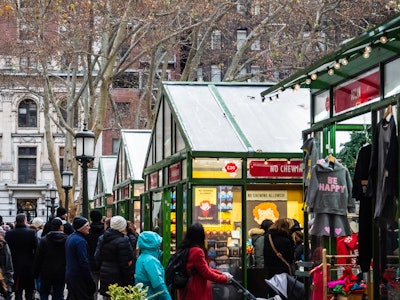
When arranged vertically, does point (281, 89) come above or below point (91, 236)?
above

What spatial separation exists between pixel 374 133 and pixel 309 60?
96.4ft

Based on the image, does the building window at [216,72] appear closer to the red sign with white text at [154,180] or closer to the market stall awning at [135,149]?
the market stall awning at [135,149]

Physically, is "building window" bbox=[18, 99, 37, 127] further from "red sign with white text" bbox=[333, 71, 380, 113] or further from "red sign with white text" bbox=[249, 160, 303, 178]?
"red sign with white text" bbox=[333, 71, 380, 113]

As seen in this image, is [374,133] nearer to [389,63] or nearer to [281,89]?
[389,63]

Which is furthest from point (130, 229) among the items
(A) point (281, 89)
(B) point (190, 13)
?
(B) point (190, 13)

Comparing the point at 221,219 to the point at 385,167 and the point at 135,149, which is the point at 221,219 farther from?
the point at 135,149

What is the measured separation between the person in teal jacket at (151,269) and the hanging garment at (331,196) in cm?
220

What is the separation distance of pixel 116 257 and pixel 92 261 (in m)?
3.09

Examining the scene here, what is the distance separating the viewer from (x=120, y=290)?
9.62m

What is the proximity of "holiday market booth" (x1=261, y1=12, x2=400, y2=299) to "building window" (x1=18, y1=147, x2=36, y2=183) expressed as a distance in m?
64.3

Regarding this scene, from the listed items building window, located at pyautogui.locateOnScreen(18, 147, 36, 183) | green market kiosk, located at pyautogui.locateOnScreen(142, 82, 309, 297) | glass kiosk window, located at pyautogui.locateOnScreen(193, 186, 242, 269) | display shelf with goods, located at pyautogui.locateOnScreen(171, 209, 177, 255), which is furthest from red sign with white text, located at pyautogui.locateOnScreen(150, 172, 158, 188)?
building window, located at pyautogui.locateOnScreen(18, 147, 36, 183)

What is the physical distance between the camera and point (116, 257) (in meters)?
14.6

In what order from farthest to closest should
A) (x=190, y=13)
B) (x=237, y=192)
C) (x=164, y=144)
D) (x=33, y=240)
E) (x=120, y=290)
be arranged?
(x=190, y=13), (x=164, y=144), (x=33, y=240), (x=237, y=192), (x=120, y=290)

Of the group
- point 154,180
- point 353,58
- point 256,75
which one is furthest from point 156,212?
point 256,75
